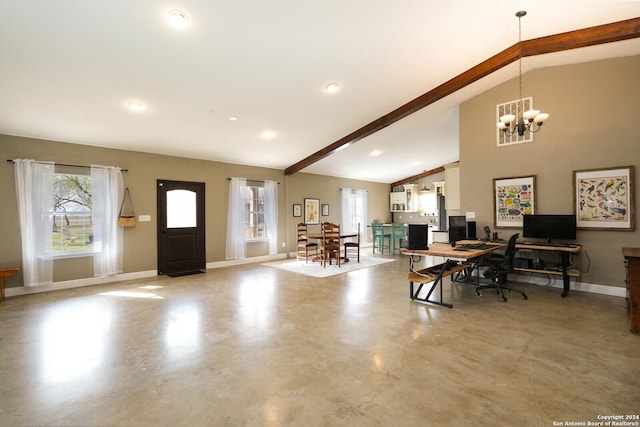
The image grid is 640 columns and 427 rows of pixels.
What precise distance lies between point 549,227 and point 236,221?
19.7 feet

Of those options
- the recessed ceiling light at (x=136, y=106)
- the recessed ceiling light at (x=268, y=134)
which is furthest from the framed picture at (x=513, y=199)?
the recessed ceiling light at (x=136, y=106)

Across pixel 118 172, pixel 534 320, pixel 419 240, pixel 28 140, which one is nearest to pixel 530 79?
pixel 419 240

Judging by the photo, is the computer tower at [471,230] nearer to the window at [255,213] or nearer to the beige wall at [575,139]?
the beige wall at [575,139]

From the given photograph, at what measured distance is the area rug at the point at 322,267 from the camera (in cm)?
580

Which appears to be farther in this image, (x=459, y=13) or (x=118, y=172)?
(x=118, y=172)

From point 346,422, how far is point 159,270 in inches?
209

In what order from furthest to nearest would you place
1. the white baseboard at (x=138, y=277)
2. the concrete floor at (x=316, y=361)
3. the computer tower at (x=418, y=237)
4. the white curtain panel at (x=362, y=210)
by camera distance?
1. the white curtain panel at (x=362, y=210)
2. the white baseboard at (x=138, y=277)
3. the computer tower at (x=418, y=237)
4. the concrete floor at (x=316, y=361)

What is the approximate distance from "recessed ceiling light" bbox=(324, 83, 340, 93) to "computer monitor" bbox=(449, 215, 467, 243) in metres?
3.05

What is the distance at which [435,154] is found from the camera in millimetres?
7996

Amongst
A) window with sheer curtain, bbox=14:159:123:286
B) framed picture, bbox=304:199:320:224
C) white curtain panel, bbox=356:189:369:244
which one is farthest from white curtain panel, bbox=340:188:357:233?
window with sheer curtain, bbox=14:159:123:286

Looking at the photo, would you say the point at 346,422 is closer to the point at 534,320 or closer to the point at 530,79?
the point at 534,320

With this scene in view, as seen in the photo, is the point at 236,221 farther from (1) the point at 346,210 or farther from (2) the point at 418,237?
(2) the point at 418,237

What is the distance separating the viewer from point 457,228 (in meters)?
4.94

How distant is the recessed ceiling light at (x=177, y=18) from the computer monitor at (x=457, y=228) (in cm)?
475
